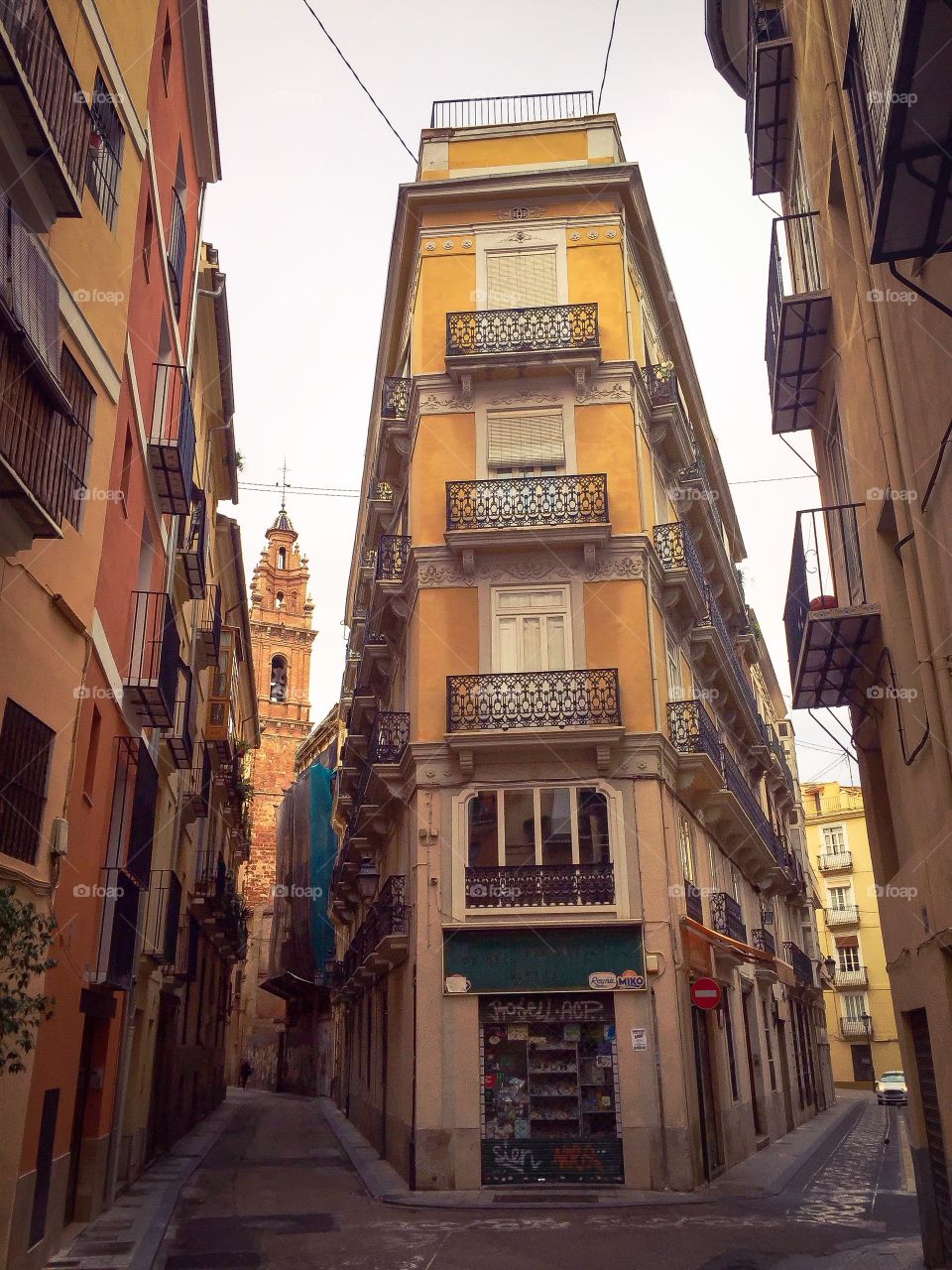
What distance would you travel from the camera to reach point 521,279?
22.6 m

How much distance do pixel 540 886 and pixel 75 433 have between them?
11.0 metres

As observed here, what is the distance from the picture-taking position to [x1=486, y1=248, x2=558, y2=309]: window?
2248 cm

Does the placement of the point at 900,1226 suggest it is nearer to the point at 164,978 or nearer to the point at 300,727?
the point at 164,978

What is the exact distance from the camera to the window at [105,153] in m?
12.0

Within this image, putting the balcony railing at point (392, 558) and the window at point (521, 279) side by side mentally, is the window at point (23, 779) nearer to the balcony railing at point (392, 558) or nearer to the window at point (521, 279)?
the balcony railing at point (392, 558)

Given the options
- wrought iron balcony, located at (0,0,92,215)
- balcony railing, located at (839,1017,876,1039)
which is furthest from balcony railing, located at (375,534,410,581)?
balcony railing, located at (839,1017,876,1039)

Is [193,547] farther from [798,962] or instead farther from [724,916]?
[798,962]

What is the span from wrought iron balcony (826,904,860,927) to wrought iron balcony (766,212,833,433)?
5268 centimetres

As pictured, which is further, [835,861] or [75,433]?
[835,861]

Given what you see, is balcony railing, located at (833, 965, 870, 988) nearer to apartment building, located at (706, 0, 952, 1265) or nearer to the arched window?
the arched window

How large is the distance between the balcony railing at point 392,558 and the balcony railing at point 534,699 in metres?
3.40

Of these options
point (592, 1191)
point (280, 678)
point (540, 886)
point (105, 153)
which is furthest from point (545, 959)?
point (280, 678)

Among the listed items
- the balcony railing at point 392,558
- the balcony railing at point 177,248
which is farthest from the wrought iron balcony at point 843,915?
the balcony railing at point 177,248

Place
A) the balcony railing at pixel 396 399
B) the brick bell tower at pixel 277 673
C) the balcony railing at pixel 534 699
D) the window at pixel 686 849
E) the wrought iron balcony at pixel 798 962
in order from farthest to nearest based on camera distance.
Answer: the brick bell tower at pixel 277 673
the wrought iron balcony at pixel 798 962
the balcony railing at pixel 396 399
the window at pixel 686 849
the balcony railing at pixel 534 699
